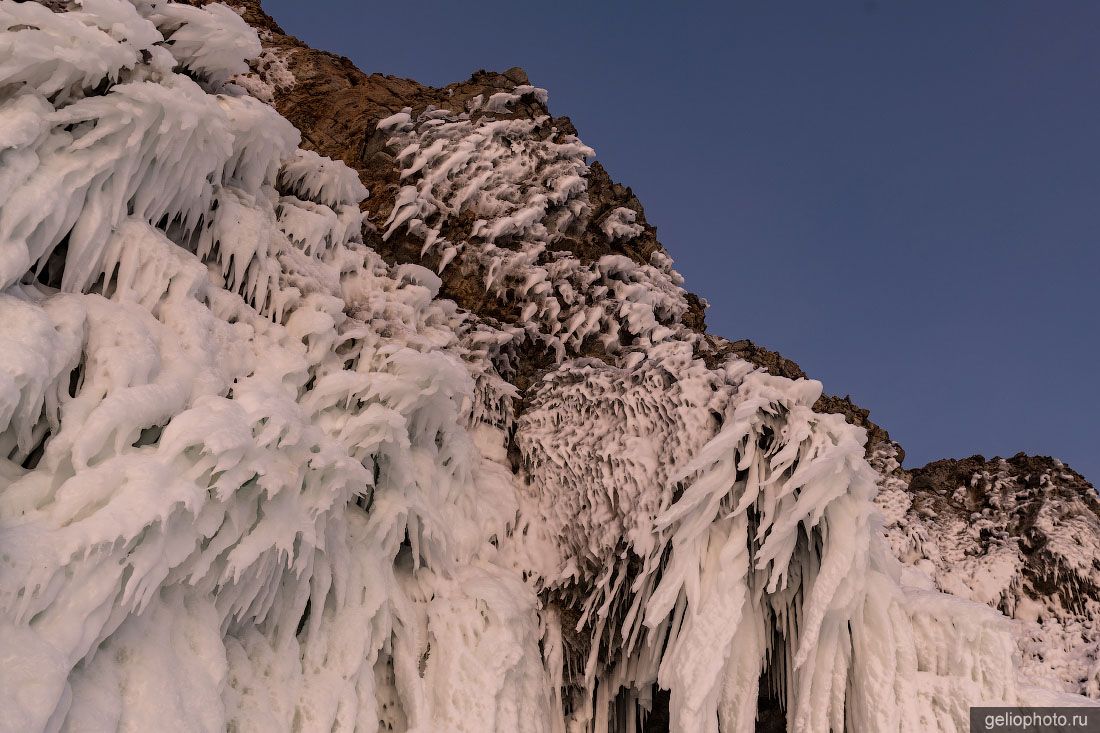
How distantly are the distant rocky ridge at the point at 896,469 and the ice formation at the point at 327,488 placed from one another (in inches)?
98.9

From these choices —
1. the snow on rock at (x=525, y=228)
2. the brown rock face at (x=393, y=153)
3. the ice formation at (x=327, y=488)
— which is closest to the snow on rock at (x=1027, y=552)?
the brown rock face at (x=393, y=153)

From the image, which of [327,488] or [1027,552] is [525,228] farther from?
[1027,552]

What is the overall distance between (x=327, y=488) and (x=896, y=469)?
15939mm

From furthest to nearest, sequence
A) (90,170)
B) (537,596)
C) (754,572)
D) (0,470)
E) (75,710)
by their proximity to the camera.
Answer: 1. (537,596)
2. (754,572)
3. (90,170)
4. (0,470)
5. (75,710)

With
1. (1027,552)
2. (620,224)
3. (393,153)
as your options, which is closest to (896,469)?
(1027,552)

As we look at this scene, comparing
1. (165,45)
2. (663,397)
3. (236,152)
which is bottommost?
(663,397)

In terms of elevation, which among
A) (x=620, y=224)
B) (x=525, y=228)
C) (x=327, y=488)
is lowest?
(x=327, y=488)

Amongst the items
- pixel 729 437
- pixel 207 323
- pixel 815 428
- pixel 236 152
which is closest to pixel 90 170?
pixel 207 323

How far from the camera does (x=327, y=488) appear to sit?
797 cm

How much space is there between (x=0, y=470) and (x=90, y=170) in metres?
3.13

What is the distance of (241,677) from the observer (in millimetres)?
7258

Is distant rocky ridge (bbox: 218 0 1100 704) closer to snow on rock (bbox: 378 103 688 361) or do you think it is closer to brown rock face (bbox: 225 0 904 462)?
brown rock face (bbox: 225 0 904 462)

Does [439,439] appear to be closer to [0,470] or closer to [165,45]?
[0,470]

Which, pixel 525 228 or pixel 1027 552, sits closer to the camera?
pixel 525 228
